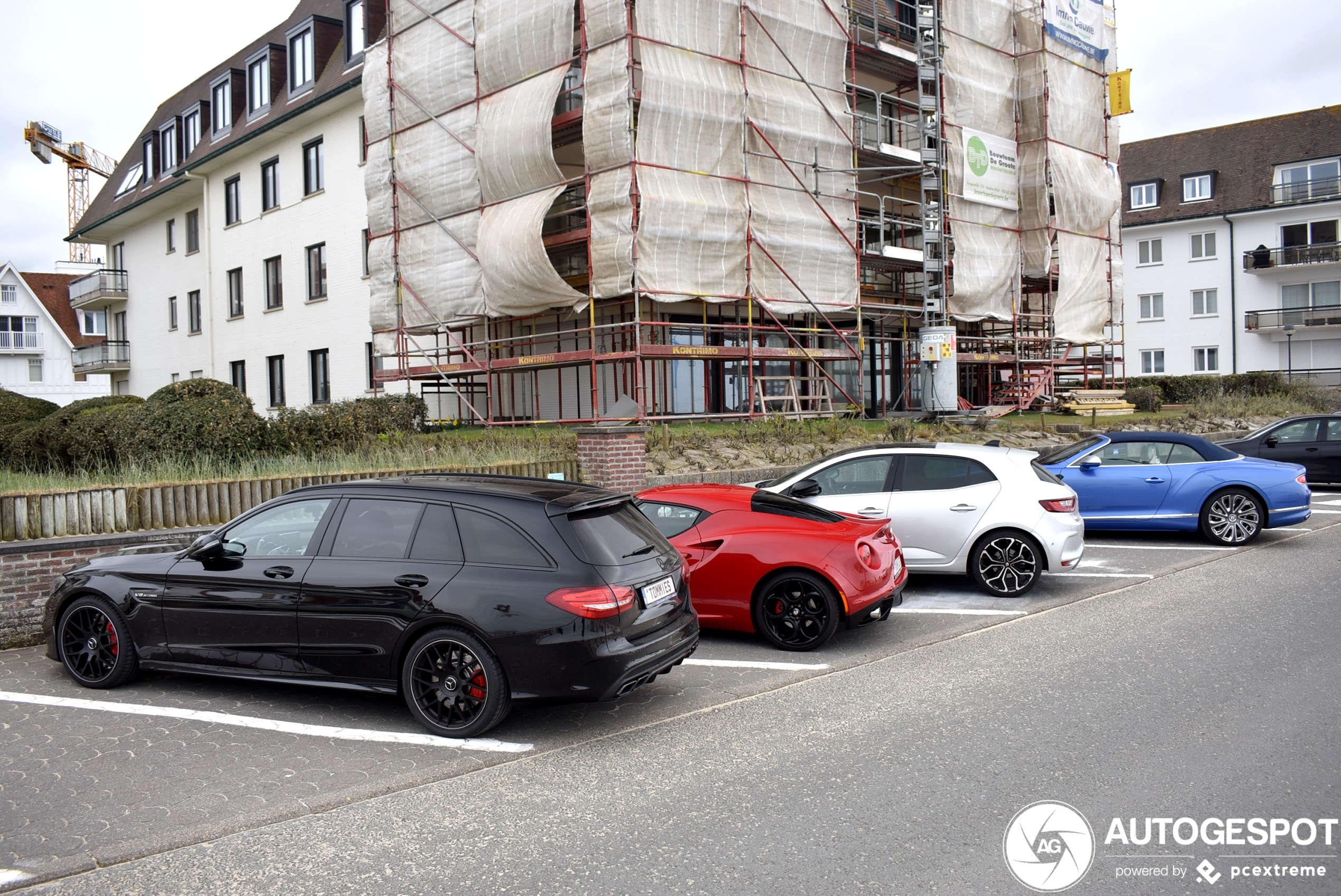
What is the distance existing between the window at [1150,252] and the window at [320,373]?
123ft

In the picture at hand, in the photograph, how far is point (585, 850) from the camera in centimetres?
396

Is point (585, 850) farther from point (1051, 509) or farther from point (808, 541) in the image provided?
point (1051, 509)

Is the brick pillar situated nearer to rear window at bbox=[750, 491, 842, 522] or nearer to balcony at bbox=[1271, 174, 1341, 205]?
rear window at bbox=[750, 491, 842, 522]

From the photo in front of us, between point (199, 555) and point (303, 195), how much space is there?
26835mm

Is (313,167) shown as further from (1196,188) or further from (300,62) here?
(1196,188)

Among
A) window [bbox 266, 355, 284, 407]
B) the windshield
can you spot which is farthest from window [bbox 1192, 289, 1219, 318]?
window [bbox 266, 355, 284, 407]

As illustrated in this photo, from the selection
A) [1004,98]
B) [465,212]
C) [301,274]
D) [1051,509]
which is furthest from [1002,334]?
[1051,509]

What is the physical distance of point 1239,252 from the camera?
44.6 m

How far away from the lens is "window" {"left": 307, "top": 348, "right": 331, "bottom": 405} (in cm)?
3006

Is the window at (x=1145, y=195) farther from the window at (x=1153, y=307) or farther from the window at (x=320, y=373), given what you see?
the window at (x=320, y=373)

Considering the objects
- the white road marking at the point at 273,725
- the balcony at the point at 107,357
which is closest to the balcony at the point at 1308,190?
the white road marking at the point at 273,725

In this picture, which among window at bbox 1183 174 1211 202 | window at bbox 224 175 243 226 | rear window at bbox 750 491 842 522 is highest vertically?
window at bbox 1183 174 1211 202

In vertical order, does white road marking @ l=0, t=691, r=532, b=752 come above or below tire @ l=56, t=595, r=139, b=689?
below

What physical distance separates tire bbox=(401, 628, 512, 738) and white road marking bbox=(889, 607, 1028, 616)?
443 cm
